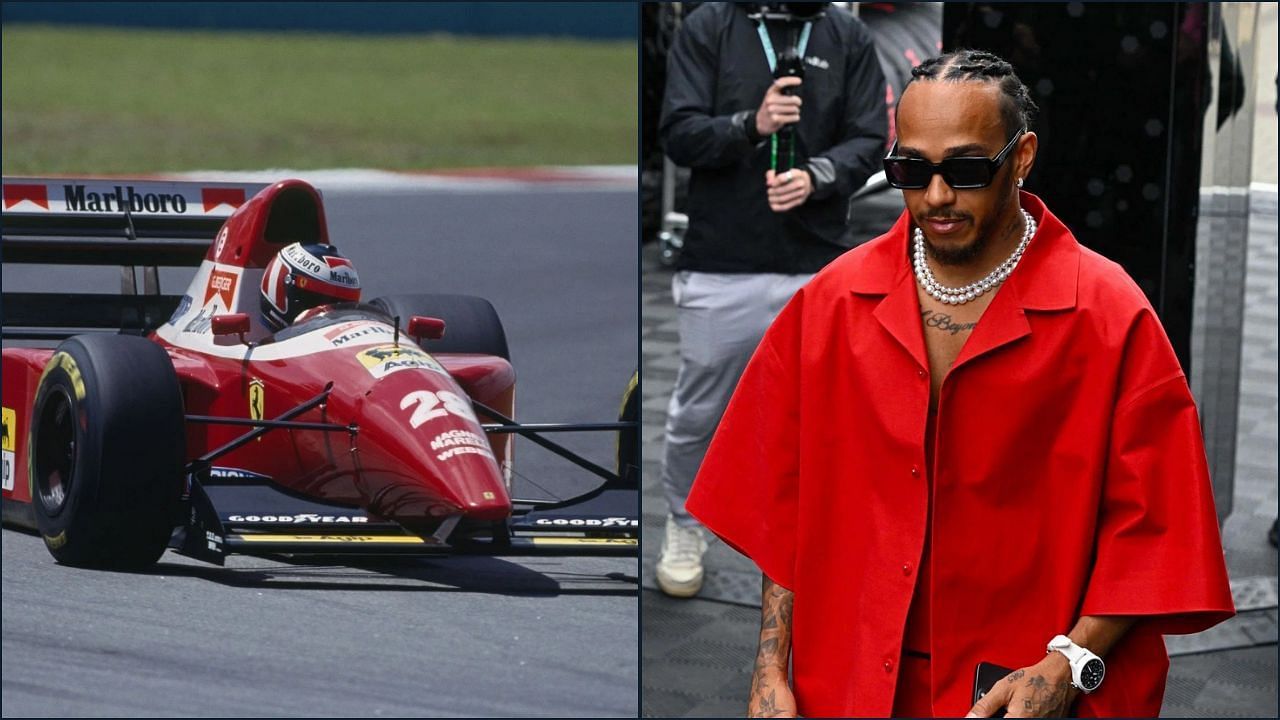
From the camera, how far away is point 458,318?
99.2 inches

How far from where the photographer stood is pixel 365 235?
2506 millimetres

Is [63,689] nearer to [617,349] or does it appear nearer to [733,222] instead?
[617,349]

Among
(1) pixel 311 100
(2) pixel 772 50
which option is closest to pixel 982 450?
(2) pixel 772 50

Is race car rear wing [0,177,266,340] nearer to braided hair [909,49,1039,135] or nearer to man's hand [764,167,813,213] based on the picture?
braided hair [909,49,1039,135]

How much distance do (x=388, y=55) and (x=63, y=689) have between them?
2913 centimetres

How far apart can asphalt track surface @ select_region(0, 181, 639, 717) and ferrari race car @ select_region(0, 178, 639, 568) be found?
4 cm

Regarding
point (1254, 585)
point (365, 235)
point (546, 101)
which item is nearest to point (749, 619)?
point (1254, 585)

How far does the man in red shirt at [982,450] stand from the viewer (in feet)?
6.33

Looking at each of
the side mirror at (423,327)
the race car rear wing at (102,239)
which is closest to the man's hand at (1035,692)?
the side mirror at (423,327)

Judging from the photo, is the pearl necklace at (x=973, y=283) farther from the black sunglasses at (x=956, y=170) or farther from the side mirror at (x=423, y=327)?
the side mirror at (x=423, y=327)

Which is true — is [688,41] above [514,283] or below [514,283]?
above

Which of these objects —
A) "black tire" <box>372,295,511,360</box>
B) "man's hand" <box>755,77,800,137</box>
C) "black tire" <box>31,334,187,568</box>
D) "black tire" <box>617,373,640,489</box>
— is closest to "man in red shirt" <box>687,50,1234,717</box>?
"black tire" <box>617,373,640,489</box>

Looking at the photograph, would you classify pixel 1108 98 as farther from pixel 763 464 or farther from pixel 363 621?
pixel 363 621

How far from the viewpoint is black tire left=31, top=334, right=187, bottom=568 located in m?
2.37
